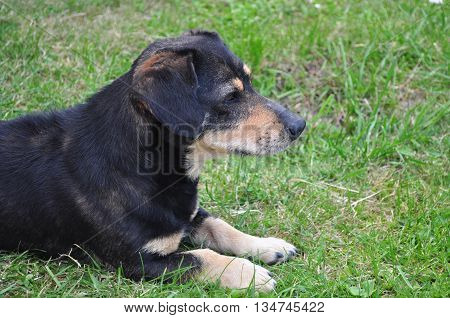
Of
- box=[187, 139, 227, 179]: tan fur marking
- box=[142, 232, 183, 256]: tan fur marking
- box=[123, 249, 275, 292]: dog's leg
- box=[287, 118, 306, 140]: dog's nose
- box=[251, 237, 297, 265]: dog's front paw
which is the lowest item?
box=[251, 237, 297, 265]: dog's front paw

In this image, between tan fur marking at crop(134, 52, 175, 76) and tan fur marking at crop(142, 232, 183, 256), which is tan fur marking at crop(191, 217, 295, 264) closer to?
tan fur marking at crop(142, 232, 183, 256)

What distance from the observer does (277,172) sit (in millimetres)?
5852

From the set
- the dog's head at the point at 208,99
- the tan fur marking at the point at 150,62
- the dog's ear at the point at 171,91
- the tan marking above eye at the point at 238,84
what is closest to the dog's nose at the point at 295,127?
the dog's head at the point at 208,99

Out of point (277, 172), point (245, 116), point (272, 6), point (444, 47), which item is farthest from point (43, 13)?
point (444, 47)

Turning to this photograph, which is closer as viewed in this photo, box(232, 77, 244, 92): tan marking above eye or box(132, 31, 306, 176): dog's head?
box(132, 31, 306, 176): dog's head

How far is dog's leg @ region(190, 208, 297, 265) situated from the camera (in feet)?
15.5

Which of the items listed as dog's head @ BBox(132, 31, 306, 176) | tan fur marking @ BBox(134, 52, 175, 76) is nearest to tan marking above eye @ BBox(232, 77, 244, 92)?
dog's head @ BBox(132, 31, 306, 176)

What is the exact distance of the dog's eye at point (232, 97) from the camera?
4359mm

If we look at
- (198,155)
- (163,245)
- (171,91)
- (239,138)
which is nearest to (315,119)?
(239,138)

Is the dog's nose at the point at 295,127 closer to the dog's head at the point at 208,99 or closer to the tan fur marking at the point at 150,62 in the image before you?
the dog's head at the point at 208,99

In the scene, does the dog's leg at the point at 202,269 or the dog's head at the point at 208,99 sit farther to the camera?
the dog's leg at the point at 202,269

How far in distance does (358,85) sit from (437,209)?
1930 millimetres

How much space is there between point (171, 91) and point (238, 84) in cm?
66

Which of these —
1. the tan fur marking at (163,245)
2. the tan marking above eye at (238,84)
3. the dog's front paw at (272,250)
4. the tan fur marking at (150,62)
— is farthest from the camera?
the dog's front paw at (272,250)
